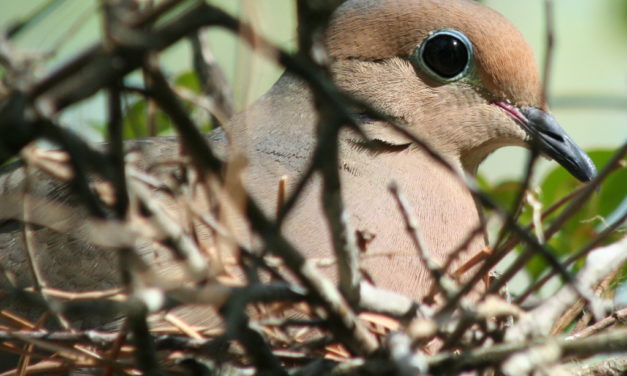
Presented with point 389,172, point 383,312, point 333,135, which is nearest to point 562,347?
point 383,312

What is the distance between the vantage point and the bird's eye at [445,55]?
2.75m

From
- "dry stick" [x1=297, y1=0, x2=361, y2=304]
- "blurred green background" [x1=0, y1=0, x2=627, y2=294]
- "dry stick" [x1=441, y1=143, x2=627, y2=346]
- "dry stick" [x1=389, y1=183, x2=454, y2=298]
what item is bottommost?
"blurred green background" [x1=0, y1=0, x2=627, y2=294]

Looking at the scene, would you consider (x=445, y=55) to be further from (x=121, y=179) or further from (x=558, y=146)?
(x=121, y=179)

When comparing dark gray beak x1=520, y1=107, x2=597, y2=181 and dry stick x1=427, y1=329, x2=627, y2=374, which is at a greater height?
dry stick x1=427, y1=329, x2=627, y2=374

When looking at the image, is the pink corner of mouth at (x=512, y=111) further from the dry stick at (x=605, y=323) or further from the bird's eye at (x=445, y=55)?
the dry stick at (x=605, y=323)

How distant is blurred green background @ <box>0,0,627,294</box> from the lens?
2.29m

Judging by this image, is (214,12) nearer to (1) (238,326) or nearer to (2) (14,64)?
(2) (14,64)

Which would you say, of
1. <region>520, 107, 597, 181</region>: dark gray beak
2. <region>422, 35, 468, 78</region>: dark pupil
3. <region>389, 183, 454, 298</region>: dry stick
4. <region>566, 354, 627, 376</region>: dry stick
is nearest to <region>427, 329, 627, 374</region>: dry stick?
<region>389, 183, 454, 298</region>: dry stick

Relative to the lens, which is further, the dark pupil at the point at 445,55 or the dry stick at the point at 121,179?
the dark pupil at the point at 445,55

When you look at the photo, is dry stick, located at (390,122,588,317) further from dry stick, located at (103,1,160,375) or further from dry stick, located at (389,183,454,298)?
dry stick, located at (103,1,160,375)

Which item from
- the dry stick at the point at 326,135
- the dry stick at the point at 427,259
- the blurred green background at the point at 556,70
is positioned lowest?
the blurred green background at the point at 556,70

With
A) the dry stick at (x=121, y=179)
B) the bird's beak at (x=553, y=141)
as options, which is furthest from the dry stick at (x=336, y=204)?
the bird's beak at (x=553, y=141)

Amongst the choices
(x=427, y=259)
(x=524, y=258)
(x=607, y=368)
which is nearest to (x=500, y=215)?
(x=524, y=258)

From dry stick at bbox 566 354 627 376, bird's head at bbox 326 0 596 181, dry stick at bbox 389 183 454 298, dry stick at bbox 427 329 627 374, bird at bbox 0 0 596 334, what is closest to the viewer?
dry stick at bbox 427 329 627 374
